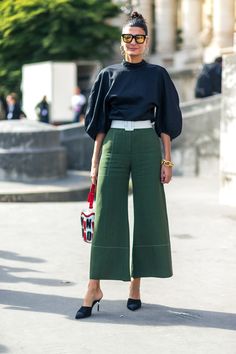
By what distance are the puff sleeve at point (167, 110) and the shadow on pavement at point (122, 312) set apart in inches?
47.3

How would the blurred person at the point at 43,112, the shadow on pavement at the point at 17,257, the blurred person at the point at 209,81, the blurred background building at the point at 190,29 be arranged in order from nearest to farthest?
the shadow on pavement at the point at 17,257, the blurred person at the point at 209,81, the blurred person at the point at 43,112, the blurred background building at the point at 190,29

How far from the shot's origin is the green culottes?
21.0 feet

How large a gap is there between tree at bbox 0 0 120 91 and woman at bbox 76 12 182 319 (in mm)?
31397

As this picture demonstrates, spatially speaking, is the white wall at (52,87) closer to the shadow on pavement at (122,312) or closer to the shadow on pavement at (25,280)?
the shadow on pavement at (25,280)

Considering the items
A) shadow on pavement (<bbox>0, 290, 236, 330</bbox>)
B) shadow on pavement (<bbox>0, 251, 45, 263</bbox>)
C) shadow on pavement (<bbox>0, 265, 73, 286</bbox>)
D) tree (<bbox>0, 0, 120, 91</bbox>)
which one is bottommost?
shadow on pavement (<bbox>0, 251, 45, 263</bbox>)

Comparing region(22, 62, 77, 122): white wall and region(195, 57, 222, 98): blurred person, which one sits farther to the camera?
region(22, 62, 77, 122): white wall

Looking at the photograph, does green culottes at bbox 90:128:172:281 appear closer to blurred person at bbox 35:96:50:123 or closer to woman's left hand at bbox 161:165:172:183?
woman's left hand at bbox 161:165:172:183

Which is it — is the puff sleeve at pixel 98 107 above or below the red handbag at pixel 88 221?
above

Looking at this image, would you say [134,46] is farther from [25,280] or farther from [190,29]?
[190,29]

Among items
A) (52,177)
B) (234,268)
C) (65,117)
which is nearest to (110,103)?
(234,268)

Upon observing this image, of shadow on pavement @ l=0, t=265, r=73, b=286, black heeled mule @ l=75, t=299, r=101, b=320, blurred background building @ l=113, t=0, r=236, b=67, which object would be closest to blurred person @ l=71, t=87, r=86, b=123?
blurred background building @ l=113, t=0, r=236, b=67

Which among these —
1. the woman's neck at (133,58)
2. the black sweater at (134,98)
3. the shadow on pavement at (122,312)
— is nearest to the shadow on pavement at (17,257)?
the shadow on pavement at (122,312)

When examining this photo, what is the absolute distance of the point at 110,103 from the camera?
21.0 ft

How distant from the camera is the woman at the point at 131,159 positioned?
20.9ft
